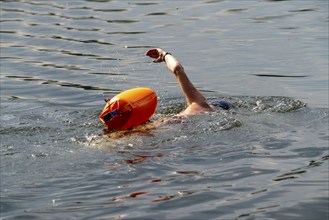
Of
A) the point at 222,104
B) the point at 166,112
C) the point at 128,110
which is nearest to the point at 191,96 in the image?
the point at 222,104

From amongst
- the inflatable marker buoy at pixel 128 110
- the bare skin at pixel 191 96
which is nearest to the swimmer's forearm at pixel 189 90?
the bare skin at pixel 191 96

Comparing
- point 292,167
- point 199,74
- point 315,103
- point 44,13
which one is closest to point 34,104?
point 199,74

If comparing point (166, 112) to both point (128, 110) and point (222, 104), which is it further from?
point (128, 110)

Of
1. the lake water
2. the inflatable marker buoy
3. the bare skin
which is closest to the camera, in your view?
the lake water

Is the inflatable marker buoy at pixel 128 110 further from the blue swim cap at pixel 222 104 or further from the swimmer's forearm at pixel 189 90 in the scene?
the blue swim cap at pixel 222 104

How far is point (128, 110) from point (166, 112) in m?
1.82

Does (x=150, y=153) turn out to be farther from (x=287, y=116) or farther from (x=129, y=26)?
(x=129, y=26)

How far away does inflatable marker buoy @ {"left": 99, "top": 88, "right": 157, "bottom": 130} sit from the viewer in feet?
30.6

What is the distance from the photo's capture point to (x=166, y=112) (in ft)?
36.6

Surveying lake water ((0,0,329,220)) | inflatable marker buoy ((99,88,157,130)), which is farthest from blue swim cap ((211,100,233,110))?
inflatable marker buoy ((99,88,157,130))

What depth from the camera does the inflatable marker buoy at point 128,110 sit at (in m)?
9.33

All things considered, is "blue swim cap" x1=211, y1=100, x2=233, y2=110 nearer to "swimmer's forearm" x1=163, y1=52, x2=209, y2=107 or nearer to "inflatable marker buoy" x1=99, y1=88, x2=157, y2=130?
"swimmer's forearm" x1=163, y1=52, x2=209, y2=107

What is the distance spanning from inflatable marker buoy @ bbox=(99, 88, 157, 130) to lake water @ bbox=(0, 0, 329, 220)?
15 centimetres

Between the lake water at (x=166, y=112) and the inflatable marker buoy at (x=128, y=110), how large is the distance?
0.15 metres
